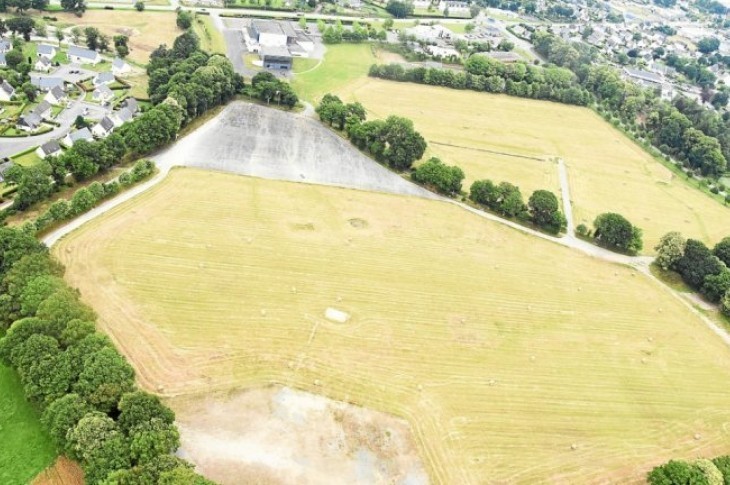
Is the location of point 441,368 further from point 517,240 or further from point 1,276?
point 1,276

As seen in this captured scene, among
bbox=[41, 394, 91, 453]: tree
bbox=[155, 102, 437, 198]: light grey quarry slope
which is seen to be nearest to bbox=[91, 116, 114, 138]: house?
bbox=[155, 102, 437, 198]: light grey quarry slope

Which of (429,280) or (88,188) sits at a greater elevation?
(88,188)

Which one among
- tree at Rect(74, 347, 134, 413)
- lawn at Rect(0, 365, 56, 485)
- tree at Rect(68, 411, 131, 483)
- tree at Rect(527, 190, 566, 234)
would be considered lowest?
lawn at Rect(0, 365, 56, 485)

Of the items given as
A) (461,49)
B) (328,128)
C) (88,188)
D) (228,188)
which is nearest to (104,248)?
(88,188)

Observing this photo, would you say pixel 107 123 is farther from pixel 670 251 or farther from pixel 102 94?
pixel 670 251

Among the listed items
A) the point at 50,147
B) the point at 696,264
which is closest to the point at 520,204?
the point at 696,264

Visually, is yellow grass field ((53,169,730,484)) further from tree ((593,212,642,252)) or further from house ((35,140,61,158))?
house ((35,140,61,158))

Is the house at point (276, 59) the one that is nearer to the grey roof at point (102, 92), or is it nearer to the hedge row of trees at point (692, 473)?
the grey roof at point (102, 92)

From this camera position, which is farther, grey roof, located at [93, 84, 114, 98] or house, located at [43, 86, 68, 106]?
grey roof, located at [93, 84, 114, 98]
